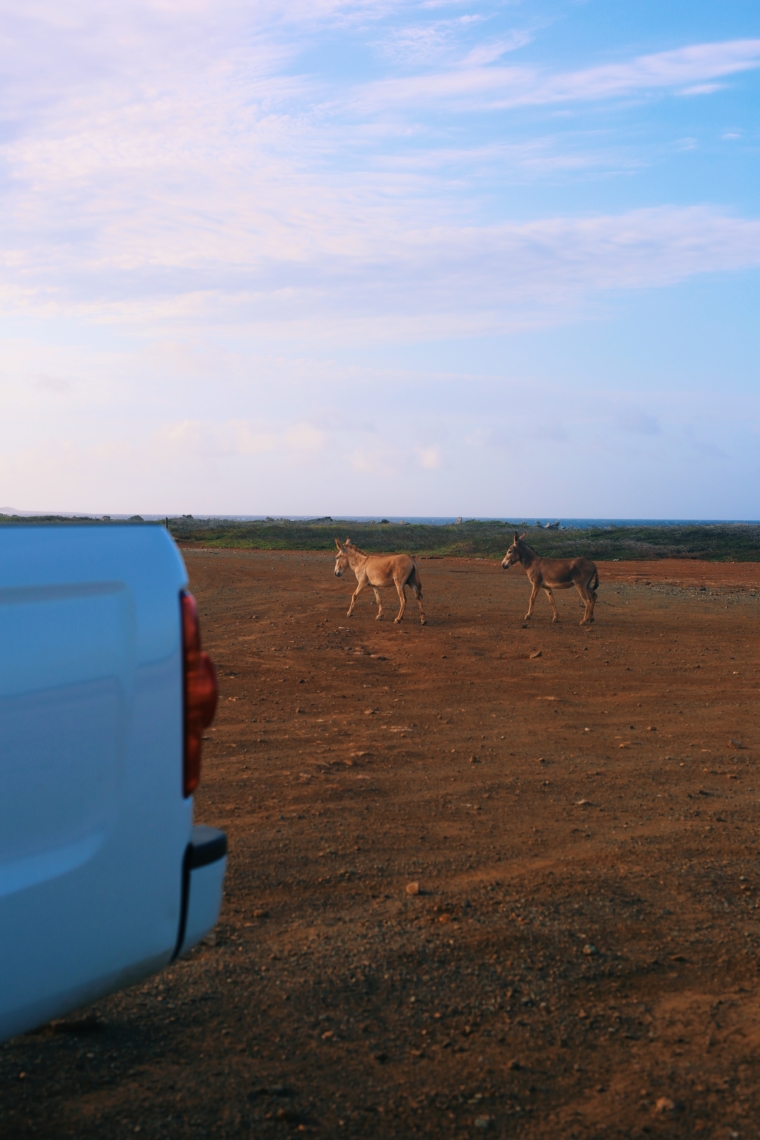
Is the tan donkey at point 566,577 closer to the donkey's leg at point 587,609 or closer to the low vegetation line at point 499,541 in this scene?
the donkey's leg at point 587,609

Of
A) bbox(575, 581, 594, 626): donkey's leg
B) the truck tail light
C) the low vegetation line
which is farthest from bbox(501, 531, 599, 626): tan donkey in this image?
the low vegetation line

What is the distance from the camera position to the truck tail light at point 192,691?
2.83 m

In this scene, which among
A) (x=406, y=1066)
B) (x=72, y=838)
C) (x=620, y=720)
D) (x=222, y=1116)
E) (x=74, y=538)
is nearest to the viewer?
(x=72, y=838)

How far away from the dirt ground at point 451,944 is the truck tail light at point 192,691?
4.14 ft

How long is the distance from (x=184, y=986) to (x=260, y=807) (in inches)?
96.5

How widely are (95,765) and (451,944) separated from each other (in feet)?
8.36

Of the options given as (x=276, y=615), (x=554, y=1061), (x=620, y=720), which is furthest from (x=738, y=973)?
(x=276, y=615)

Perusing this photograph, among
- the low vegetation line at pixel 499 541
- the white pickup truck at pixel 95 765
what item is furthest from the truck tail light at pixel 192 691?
the low vegetation line at pixel 499 541

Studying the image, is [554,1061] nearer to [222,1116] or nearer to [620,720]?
[222,1116]

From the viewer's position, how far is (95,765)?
2613mm

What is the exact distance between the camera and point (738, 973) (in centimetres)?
435

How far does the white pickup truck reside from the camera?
97.2 inches

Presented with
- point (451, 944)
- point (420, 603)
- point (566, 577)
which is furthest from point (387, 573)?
A: point (451, 944)

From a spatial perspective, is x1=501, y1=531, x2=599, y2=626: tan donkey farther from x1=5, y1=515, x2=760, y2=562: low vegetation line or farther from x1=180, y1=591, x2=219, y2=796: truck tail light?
x1=5, y1=515, x2=760, y2=562: low vegetation line
